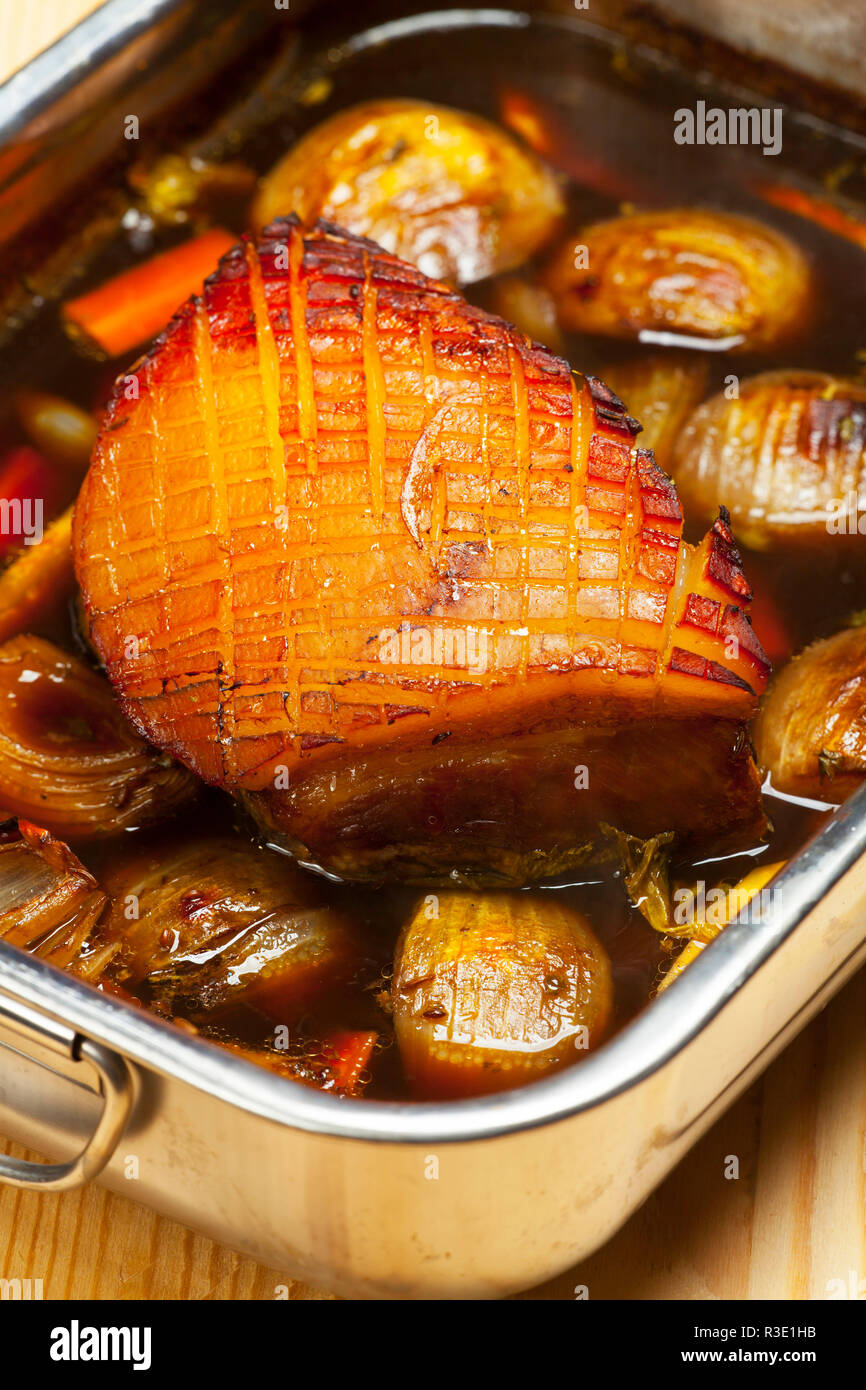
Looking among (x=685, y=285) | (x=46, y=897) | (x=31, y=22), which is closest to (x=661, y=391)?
(x=685, y=285)

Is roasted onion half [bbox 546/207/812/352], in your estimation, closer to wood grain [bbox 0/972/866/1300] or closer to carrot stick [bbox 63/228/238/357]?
carrot stick [bbox 63/228/238/357]

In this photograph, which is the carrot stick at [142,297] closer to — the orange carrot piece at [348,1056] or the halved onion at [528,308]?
the halved onion at [528,308]

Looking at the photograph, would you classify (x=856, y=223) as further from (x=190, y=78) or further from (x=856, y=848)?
(x=856, y=848)

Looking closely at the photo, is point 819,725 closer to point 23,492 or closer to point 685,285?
point 685,285

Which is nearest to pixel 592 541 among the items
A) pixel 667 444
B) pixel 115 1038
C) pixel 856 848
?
pixel 856 848

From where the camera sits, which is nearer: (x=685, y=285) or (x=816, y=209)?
(x=685, y=285)

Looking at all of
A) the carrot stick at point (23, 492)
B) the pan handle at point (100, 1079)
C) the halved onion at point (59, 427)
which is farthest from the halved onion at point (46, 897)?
the halved onion at point (59, 427)

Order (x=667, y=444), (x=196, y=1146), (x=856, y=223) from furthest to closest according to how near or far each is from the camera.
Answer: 1. (x=856, y=223)
2. (x=667, y=444)
3. (x=196, y=1146)
